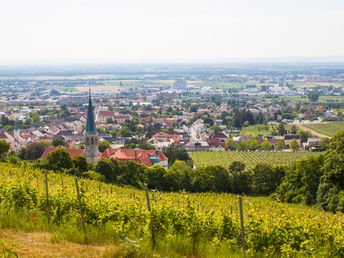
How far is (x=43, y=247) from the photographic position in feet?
25.8

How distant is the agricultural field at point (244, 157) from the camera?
43438 mm

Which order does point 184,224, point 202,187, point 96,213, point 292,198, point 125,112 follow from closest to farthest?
point 184,224, point 96,213, point 292,198, point 202,187, point 125,112

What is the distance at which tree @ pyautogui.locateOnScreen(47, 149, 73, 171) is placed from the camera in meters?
25.7

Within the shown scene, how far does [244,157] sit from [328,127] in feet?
110

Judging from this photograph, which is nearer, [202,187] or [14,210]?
[14,210]

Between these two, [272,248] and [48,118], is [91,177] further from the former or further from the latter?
[48,118]

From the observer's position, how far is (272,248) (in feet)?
26.7

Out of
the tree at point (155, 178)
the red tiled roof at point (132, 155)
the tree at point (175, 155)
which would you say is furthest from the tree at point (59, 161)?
the tree at point (175, 155)

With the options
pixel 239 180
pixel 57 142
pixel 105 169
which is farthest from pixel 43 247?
pixel 57 142

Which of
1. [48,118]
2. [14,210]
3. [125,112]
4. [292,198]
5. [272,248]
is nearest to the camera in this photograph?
[272,248]

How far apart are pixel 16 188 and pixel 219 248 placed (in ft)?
17.9

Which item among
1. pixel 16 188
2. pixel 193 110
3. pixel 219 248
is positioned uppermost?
pixel 16 188

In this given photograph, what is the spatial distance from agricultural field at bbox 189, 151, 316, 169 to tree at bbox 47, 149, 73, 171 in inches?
726

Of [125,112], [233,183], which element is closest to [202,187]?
[233,183]
